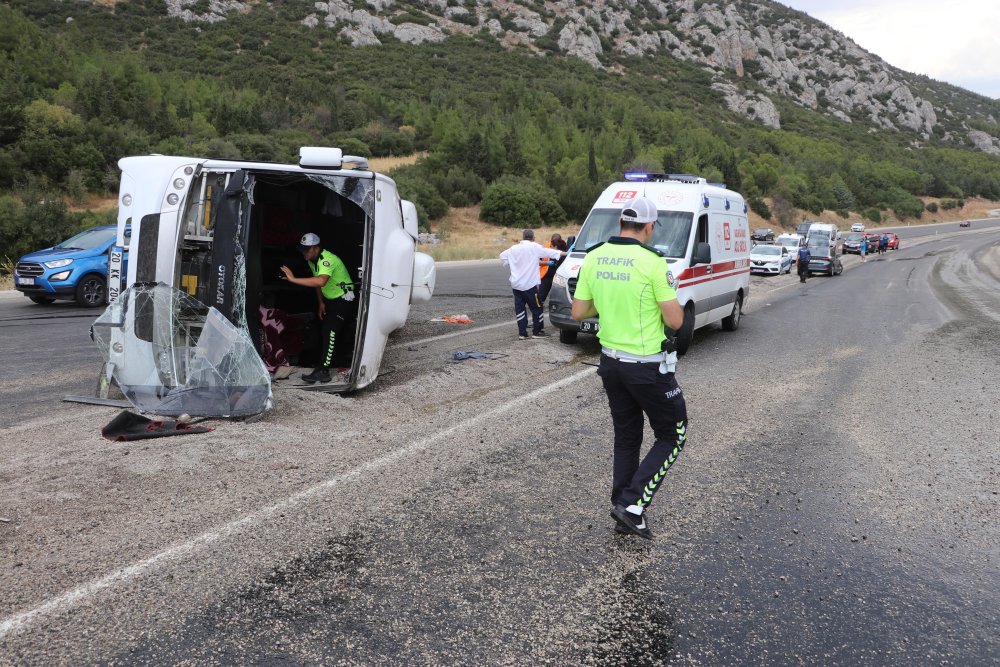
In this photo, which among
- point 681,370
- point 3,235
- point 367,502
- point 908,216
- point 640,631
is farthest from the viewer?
point 908,216

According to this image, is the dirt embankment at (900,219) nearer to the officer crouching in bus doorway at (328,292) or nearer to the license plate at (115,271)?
the officer crouching in bus doorway at (328,292)

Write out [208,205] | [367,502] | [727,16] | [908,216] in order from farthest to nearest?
[727,16] → [908,216] → [208,205] → [367,502]

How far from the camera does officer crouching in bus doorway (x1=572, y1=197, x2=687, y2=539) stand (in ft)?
13.5

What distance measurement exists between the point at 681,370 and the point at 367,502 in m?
5.84

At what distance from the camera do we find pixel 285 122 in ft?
167

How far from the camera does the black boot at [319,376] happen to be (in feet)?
26.3

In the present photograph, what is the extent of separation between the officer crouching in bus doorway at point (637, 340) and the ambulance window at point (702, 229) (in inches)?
293

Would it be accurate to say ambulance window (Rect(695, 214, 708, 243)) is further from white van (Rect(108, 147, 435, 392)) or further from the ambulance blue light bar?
white van (Rect(108, 147, 435, 392))

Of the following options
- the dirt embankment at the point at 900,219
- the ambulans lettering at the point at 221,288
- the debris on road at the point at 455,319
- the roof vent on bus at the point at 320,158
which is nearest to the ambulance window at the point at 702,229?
the debris on road at the point at 455,319

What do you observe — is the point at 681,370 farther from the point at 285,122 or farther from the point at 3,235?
the point at 285,122

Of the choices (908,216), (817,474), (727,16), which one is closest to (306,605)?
(817,474)

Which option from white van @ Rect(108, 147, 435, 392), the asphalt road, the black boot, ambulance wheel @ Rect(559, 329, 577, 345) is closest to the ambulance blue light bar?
ambulance wheel @ Rect(559, 329, 577, 345)

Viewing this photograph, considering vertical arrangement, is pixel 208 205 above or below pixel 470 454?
above

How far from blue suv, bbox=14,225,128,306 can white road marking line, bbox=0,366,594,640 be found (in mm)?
11149
